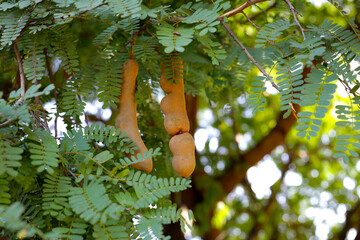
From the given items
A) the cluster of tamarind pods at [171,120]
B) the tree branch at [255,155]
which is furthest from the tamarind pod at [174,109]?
the tree branch at [255,155]

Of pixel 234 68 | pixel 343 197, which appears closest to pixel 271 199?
pixel 343 197

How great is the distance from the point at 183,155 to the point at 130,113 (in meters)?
0.15

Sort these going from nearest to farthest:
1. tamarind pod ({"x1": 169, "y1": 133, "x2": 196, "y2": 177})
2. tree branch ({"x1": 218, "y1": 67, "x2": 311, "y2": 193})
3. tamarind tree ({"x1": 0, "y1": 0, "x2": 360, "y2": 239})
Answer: tamarind tree ({"x1": 0, "y1": 0, "x2": 360, "y2": 239})
tamarind pod ({"x1": 169, "y1": 133, "x2": 196, "y2": 177})
tree branch ({"x1": 218, "y1": 67, "x2": 311, "y2": 193})

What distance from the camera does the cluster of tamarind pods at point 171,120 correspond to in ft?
2.40

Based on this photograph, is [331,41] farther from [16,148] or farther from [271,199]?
[271,199]

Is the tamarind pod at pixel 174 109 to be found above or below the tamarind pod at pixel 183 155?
above

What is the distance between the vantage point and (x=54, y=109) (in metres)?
0.95

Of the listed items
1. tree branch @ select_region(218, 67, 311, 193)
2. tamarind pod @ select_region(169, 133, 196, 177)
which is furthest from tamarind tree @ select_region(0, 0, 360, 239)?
tree branch @ select_region(218, 67, 311, 193)

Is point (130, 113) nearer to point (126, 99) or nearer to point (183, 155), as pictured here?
point (126, 99)

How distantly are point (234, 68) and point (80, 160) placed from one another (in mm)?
703

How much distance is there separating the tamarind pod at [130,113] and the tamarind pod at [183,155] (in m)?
0.05

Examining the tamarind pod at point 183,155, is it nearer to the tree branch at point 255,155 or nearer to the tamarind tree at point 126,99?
the tamarind tree at point 126,99

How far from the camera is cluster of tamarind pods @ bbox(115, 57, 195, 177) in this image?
730 mm

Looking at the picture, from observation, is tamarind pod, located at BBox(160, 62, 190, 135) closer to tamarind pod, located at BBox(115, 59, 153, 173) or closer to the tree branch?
tamarind pod, located at BBox(115, 59, 153, 173)
